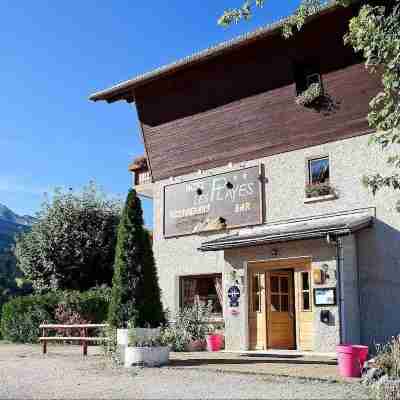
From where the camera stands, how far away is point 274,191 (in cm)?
1608

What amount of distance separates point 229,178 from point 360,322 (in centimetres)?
556

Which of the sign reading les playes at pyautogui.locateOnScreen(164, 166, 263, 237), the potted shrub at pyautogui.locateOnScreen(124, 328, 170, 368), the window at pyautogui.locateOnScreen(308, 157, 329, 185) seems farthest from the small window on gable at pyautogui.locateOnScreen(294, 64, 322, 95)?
the potted shrub at pyautogui.locateOnScreen(124, 328, 170, 368)

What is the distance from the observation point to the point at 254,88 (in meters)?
16.4

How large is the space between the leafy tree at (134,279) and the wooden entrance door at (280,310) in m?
3.35

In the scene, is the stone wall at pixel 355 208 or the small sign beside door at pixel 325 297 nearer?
the small sign beside door at pixel 325 297

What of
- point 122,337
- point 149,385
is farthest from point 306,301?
point 149,385

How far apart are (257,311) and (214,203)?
3658mm

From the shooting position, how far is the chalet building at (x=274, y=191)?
13.6m

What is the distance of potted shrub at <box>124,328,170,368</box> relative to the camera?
1189 cm

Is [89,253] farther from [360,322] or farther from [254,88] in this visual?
[360,322]

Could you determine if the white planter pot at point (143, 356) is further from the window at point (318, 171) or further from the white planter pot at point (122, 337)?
the window at point (318, 171)

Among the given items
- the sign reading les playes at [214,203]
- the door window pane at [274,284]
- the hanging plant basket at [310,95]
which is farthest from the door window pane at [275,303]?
the hanging plant basket at [310,95]

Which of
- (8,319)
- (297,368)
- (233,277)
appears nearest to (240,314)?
(233,277)

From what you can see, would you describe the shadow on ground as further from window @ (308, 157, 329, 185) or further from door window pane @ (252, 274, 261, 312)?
window @ (308, 157, 329, 185)
